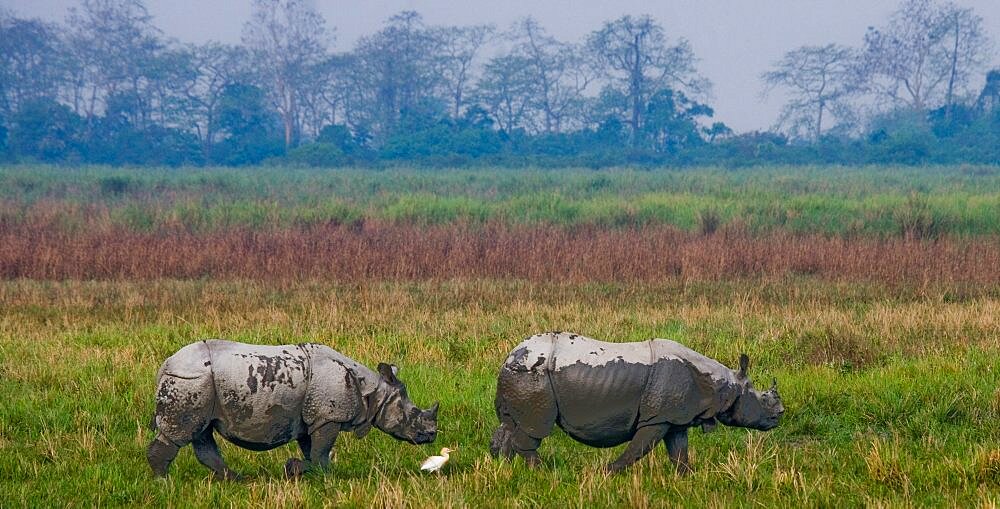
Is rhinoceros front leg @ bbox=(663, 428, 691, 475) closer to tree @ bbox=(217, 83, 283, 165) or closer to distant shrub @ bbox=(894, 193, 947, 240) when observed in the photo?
distant shrub @ bbox=(894, 193, 947, 240)

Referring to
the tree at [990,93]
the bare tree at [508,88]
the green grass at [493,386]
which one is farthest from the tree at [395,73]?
the green grass at [493,386]

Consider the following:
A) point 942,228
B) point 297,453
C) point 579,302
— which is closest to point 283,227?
point 579,302

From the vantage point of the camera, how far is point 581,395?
19.7ft

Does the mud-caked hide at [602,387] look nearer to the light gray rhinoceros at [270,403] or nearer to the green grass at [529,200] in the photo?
the light gray rhinoceros at [270,403]

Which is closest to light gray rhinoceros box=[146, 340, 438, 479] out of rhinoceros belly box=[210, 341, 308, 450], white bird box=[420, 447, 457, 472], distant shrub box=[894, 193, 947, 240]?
rhinoceros belly box=[210, 341, 308, 450]

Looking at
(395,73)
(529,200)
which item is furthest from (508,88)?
(529,200)

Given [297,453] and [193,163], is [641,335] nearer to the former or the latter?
[297,453]

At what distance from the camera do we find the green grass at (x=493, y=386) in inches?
231

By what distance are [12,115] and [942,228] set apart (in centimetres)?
5643

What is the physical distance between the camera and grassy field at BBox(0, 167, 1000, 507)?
19.7ft

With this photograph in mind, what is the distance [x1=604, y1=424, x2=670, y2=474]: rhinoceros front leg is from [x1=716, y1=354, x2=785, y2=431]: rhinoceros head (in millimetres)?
400

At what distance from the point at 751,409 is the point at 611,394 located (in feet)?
2.90

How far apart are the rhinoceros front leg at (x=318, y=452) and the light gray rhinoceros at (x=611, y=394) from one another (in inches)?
36.5

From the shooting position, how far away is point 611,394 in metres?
6.00
